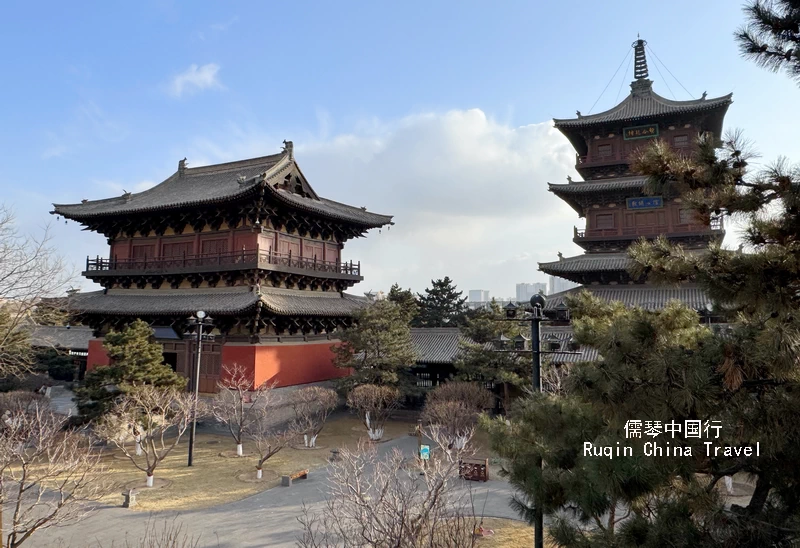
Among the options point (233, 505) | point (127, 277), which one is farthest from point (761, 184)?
point (127, 277)

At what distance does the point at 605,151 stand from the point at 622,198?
2925 millimetres

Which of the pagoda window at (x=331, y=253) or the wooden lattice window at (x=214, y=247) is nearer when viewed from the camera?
the wooden lattice window at (x=214, y=247)

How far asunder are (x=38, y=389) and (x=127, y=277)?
7886 mm

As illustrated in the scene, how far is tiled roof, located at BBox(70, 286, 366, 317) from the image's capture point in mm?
20031

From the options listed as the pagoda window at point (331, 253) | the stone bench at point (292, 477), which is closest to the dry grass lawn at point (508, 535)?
the stone bench at point (292, 477)

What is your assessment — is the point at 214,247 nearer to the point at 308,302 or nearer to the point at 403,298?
the point at 308,302

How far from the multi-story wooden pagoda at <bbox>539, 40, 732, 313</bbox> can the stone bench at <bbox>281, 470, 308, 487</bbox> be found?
12748 mm

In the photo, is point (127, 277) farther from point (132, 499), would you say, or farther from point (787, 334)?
point (787, 334)

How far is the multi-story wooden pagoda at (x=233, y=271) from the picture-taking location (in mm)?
20719

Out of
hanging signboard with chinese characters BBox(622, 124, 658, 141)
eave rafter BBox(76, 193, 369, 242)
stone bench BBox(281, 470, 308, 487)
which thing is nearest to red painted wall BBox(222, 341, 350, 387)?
eave rafter BBox(76, 193, 369, 242)

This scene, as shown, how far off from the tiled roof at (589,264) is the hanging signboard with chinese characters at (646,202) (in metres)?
2.40

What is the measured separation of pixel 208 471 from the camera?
48.5 ft

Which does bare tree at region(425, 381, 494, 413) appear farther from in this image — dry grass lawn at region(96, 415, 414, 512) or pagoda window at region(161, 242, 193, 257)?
pagoda window at region(161, 242, 193, 257)

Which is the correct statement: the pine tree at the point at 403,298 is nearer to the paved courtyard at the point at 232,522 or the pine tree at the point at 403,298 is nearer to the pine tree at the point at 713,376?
the paved courtyard at the point at 232,522
